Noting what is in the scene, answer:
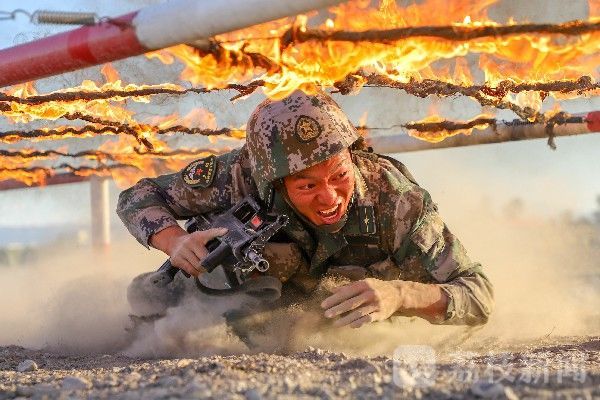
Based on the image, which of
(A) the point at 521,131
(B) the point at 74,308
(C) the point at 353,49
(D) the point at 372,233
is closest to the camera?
(C) the point at 353,49

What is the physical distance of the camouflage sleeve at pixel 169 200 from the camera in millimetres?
4391

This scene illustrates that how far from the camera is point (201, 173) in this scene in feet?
14.8

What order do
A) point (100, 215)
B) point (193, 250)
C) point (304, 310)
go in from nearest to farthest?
point (193, 250) < point (304, 310) < point (100, 215)

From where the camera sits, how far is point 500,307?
6418 mm

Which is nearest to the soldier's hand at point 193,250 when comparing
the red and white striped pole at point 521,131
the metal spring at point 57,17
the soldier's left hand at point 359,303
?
the soldier's left hand at point 359,303

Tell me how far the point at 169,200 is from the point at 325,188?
117 cm

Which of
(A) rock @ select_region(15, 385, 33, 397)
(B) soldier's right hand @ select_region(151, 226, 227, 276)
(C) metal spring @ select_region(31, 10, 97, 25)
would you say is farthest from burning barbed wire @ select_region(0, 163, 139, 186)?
(A) rock @ select_region(15, 385, 33, 397)

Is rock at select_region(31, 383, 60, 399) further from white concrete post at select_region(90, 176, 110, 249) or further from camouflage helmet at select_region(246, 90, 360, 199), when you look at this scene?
white concrete post at select_region(90, 176, 110, 249)

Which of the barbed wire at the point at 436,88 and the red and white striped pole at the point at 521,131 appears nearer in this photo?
the barbed wire at the point at 436,88

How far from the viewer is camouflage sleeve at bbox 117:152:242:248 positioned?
439 centimetres

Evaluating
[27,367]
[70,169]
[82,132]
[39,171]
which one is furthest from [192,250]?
[39,171]

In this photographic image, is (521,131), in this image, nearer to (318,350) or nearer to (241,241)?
(241,241)

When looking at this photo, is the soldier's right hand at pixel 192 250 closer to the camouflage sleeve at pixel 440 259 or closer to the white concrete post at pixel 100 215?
the camouflage sleeve at pixel 440 259

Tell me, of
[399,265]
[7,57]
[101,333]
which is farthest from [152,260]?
[7,57]
